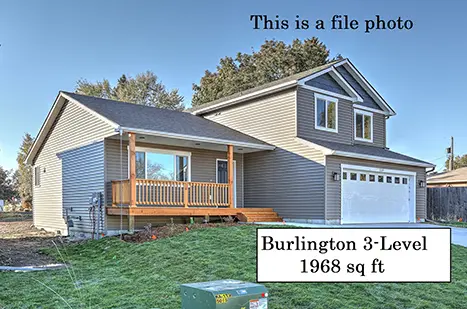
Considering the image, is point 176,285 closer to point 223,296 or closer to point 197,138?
point 223,296

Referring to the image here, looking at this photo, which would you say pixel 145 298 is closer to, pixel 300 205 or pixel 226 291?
pixel 226 291

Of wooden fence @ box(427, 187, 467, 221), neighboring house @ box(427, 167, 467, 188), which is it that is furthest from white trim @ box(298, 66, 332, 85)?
neighboring house @ box(427, 167, 467, 188)

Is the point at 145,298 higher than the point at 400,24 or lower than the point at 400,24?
lower

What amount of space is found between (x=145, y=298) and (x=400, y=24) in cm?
901

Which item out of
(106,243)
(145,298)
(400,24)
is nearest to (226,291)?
(145,298)

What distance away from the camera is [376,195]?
16.4m

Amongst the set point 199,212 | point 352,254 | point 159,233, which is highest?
point 352,254

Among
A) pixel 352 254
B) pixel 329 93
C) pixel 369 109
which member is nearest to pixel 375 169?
pixel 329 93

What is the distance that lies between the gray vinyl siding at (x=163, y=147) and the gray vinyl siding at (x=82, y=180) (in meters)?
0.23

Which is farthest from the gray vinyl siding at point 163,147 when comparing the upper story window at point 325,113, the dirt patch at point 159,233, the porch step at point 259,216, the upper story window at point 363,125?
the upper story window at point 363,125

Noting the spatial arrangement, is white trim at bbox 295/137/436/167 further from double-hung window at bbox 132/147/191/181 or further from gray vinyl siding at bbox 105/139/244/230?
double-hung window at bbox 132/147/191/181

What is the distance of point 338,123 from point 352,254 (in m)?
13.2

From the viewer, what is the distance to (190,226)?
12.0 metres

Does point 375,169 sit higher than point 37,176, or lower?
higher
